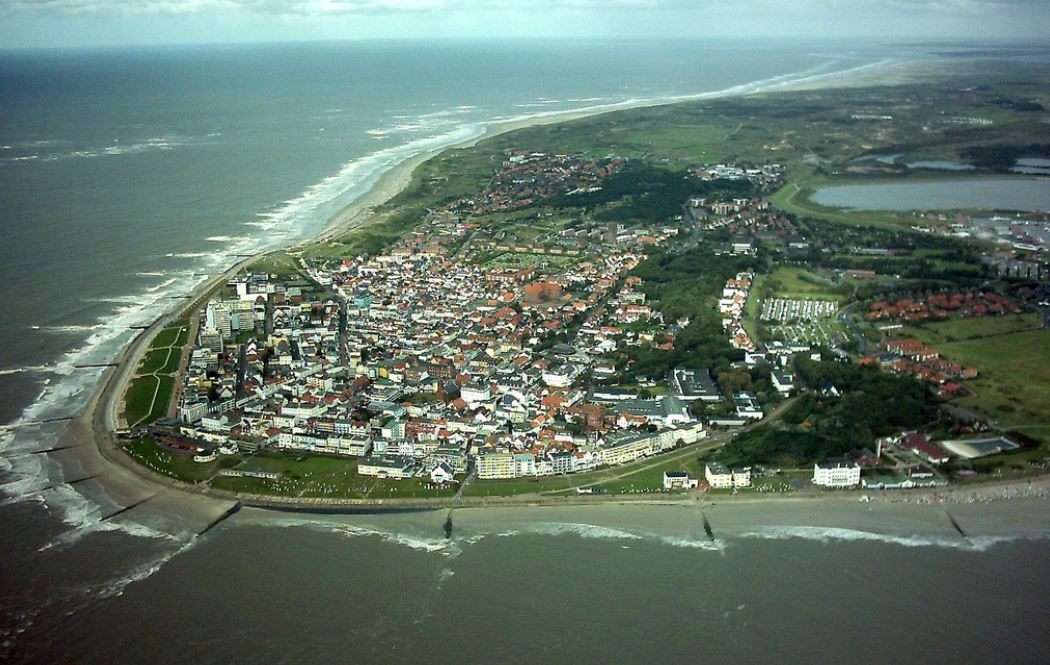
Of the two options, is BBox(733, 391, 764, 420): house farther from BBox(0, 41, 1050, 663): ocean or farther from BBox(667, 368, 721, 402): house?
BBox(0, 41, 1050, 663): ocean

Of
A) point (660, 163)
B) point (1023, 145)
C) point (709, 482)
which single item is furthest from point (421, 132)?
point (709, 482)

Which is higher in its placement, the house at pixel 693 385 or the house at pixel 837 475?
the house at pixel 693 385

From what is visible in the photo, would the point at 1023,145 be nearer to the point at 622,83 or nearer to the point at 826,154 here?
the point at 826,154

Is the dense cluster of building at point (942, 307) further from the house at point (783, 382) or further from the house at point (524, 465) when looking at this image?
the house at point (524, 465)

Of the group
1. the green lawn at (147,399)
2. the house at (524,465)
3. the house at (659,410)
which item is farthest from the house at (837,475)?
the green lawn at (147,399)

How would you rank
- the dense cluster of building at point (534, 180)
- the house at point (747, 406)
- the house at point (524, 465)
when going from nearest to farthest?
the house at point (524, 465) < the house at point (747, 406) < the dense cluster of building at point (534, 180)

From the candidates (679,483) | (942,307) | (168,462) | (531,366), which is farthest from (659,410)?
(942,307)

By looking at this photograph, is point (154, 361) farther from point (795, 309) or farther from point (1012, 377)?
point (1012, 377)
